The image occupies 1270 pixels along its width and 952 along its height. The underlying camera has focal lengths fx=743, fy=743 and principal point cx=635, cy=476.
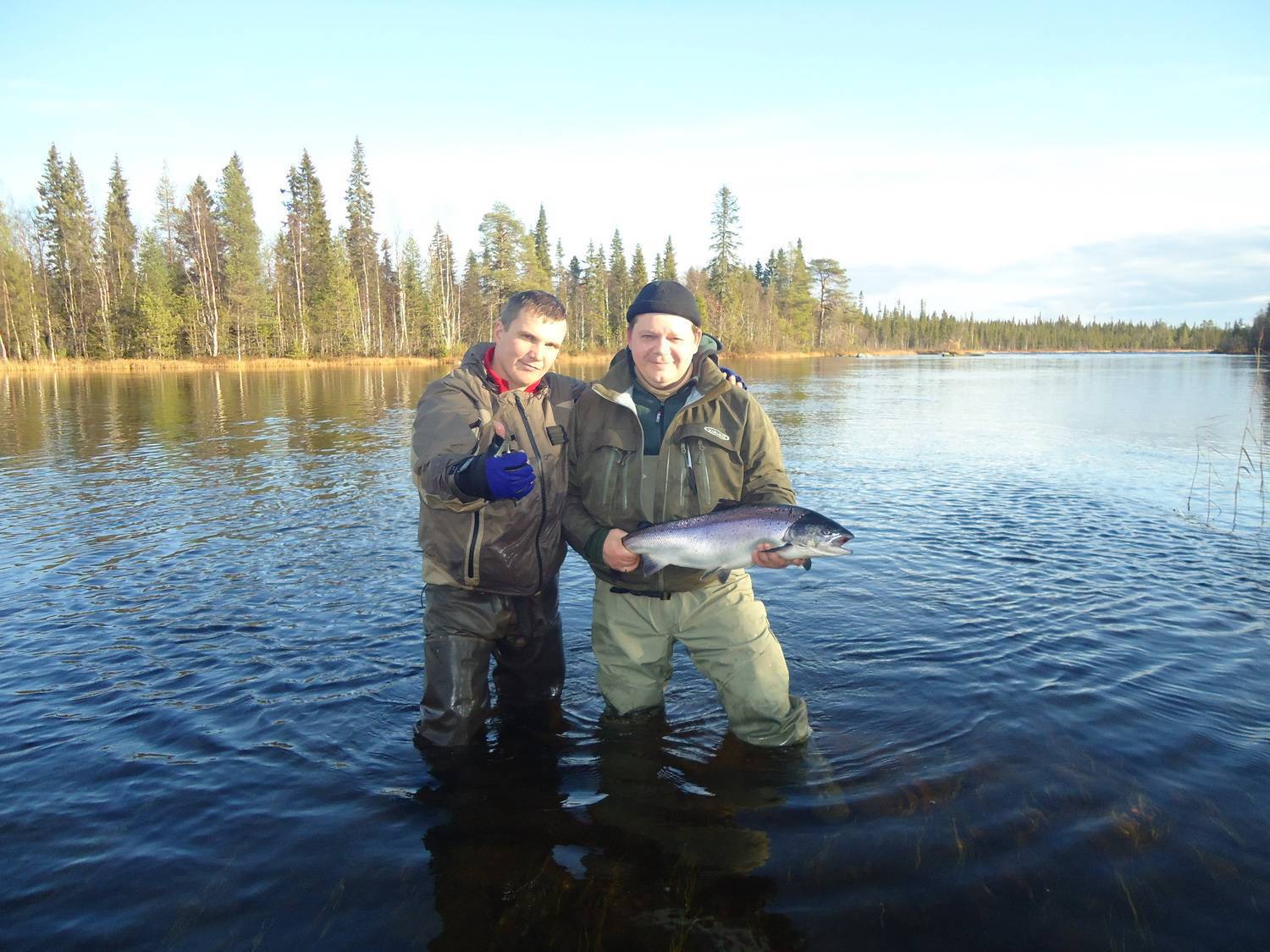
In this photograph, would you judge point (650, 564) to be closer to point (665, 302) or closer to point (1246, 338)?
point (665, 302)

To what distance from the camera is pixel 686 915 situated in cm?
384

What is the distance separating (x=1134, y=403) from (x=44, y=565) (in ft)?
128

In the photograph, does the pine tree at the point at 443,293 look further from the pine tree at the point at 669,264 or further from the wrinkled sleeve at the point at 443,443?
the wrinkled sleeve at the point at 443,443

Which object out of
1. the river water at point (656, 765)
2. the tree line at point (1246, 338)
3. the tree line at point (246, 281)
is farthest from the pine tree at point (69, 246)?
the tree line at point (1246, 338)

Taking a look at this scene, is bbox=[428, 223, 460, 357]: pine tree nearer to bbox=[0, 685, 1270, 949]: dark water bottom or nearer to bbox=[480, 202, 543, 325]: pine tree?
bbox=[480, 202, 543, 325]: pine tree

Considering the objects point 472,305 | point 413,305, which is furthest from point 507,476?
point 472,305

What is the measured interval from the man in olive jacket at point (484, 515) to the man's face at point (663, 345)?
0.61 m

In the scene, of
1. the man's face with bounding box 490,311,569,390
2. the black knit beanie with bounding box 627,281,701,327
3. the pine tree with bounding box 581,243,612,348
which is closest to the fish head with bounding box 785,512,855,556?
the black knit beanie with bounding box 627,281,701,327

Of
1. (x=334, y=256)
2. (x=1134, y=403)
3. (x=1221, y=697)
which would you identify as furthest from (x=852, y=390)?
(x=334, y=256)

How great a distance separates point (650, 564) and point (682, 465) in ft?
2.28

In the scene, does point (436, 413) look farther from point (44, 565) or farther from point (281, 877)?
point (44, 565)

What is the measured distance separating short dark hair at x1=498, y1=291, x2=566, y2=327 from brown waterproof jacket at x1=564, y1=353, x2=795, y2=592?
0.56 metres

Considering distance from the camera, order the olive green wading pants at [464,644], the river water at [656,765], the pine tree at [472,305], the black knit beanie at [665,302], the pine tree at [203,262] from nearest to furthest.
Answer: the river water at [656,765]
the black knit beanie at [665,302]
the olive green wading pants at [464,644]
the pine tree at [203,262]
the pine tree at [472,305]

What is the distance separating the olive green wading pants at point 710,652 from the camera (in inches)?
190
